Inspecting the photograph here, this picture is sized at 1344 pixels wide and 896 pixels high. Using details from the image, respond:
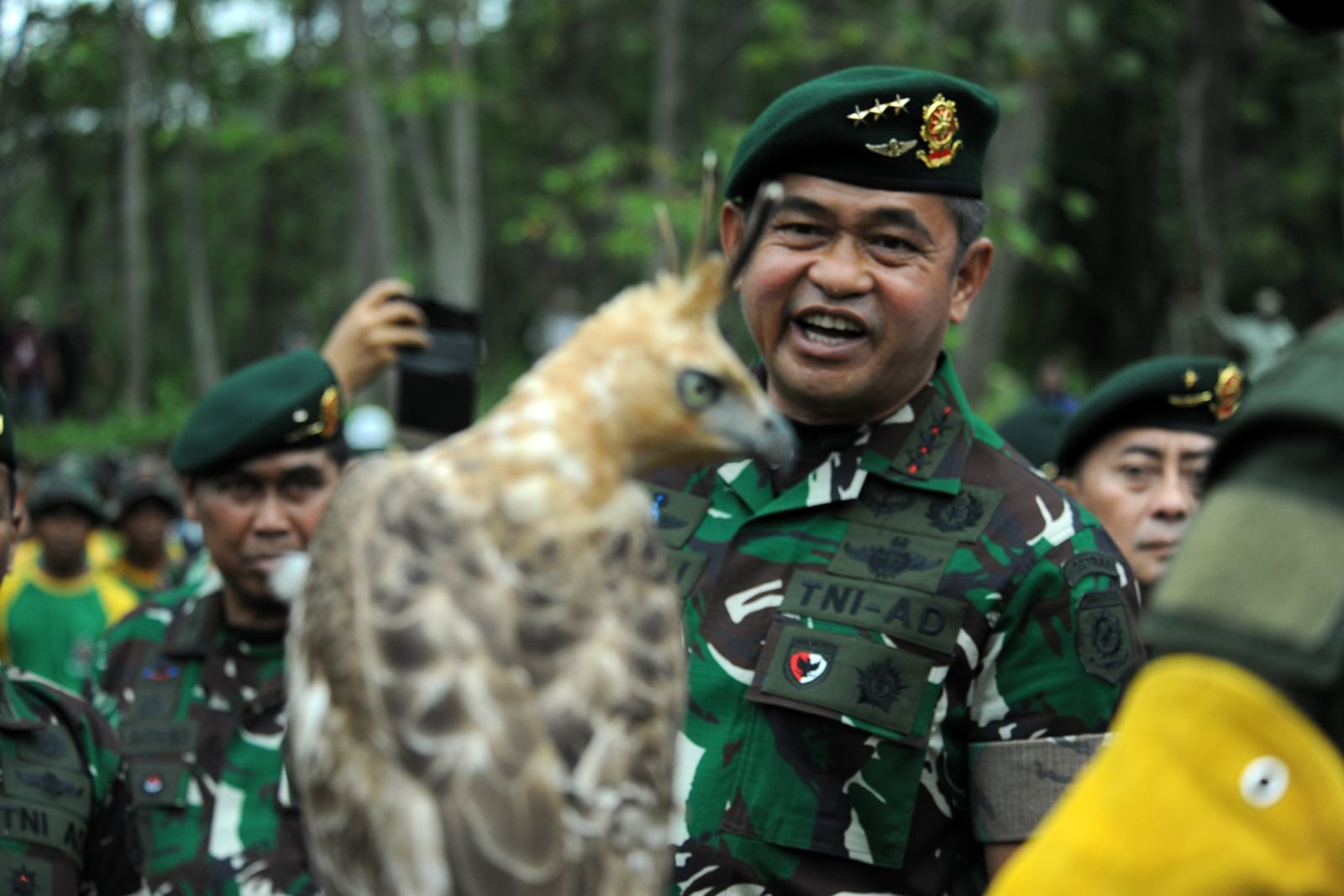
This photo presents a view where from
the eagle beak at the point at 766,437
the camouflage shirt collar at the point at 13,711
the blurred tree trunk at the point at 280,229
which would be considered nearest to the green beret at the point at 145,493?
the camouflage shirt collar at the point at 13,711

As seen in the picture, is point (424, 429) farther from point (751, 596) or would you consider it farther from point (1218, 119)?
point (1218, 119)

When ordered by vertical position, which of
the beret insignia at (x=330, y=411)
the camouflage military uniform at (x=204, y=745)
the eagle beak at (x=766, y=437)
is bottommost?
the camouflage military uniform at (x=204, y=745)

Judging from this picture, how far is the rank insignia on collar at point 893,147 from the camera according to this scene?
2986 millimetres

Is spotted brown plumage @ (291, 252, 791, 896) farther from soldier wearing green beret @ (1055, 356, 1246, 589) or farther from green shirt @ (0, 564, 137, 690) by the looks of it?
green shirt @ (0, 564, 137, 690)

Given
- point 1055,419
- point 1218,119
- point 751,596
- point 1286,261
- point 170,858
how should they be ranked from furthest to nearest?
point 1286,261, point 1218,119, point 1055,419, point 170,858, point 751,596

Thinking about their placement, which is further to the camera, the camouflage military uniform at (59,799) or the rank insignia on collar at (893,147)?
the camouflage military uniform at (59,799)

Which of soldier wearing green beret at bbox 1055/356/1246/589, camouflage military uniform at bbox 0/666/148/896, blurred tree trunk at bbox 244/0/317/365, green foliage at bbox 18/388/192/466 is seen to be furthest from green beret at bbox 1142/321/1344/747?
blurred tree trunk at bbox 244/0/317/365

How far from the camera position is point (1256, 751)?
151 cm

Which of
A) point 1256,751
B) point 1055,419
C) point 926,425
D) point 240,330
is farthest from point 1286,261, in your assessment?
point 240,330

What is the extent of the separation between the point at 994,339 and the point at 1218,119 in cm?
885

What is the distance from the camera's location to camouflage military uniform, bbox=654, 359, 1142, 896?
2.78 meters

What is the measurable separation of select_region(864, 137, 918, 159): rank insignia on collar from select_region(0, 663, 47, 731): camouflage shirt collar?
2.21 m

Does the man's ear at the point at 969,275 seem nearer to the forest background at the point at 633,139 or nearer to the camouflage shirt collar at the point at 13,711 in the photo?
the camouflage shirt collar at the point at 13,711

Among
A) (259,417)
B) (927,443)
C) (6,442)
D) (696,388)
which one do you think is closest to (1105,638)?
(927,443)
